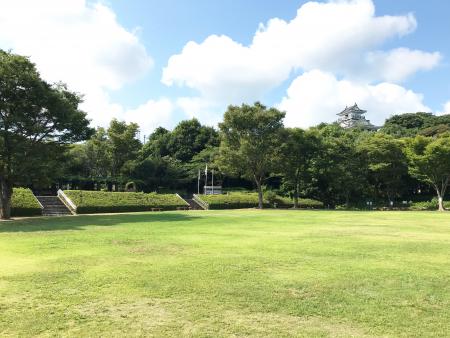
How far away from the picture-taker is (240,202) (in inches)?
1821

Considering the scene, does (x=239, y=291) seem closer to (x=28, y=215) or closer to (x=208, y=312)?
(x=208, y=312)

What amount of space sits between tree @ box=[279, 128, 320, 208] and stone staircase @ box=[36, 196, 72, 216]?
71.4 feet

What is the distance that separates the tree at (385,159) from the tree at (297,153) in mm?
6602

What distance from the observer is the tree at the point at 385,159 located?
156 ft

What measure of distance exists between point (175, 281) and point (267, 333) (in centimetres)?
291

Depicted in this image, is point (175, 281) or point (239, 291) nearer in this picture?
point (239, 291)

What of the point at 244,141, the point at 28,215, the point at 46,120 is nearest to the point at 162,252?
the point at 46,120

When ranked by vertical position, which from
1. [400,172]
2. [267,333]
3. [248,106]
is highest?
[248,106]

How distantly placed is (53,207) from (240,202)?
19572 millimetres

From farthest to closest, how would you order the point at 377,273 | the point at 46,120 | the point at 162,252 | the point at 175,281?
the point at 46,120 → the point at 162,252 → the point at 377,273 → the point at 175,281

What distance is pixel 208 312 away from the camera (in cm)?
599

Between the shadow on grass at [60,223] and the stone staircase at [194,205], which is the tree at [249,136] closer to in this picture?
the stone staircase at [194,205]

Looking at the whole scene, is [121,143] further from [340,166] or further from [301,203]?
[340,166]

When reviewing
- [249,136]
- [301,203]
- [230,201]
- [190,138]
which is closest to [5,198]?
[249,136]
